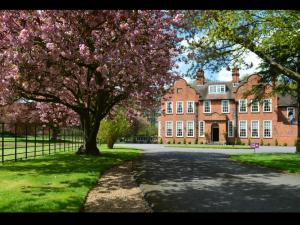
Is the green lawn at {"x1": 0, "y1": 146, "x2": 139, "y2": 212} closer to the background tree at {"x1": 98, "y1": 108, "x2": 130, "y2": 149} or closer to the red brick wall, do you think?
the background tree at {"x1": 98, "y1": 108, "x2": 130, "y2": 149}

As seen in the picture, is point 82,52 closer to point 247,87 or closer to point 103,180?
point 103,180

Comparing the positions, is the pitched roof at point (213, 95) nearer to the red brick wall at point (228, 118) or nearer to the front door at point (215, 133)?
the red brick wall at point (228, 118)

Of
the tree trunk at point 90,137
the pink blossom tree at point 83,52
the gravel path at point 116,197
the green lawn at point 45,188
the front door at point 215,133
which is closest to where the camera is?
the green lawn at point 45,188

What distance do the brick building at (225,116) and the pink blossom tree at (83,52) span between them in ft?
106

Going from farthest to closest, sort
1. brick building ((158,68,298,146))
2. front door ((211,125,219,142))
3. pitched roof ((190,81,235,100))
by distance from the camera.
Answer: pitched roof ((190,81,235,100)), front door ((211,125,219,142)), brick building ((158,68,298,146))

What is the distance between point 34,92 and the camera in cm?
2588

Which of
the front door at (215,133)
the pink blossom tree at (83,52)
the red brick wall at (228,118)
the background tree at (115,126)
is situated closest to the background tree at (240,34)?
the pink blossom tree at (83,52)

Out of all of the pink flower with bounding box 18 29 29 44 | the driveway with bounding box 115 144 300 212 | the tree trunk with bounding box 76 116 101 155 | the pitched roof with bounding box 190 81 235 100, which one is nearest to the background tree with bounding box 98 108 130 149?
the tree trunk with bounding box 76 116 101 155

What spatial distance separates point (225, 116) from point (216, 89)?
5.13m

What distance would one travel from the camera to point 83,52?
61.6 feet

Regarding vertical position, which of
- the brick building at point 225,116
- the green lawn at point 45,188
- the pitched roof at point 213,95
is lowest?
the green lawn at point 45,188

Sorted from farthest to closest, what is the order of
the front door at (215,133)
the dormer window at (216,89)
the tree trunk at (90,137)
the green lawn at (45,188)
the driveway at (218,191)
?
1. the dormer window at (216,89)
2. the front door at (215,133)
3. the tree trunk at (90,137)
4. the driveway at (218,191)
5. the green lawn at (45,188)

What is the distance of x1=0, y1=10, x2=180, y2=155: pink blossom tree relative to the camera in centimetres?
1670

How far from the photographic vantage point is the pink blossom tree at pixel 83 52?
16.7m
